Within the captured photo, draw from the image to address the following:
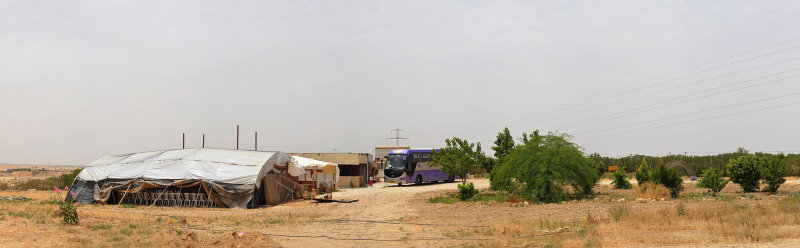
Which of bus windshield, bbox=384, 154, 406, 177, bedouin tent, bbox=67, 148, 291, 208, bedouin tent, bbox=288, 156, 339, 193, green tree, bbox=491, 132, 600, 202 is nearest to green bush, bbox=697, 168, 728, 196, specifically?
green tree, bbox=491, 132, 600, 202

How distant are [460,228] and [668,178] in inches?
488

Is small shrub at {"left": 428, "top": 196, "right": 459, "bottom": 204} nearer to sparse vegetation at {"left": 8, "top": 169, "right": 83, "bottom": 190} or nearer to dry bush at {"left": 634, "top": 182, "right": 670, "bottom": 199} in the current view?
dry bush at {"left": 634, "top": 182, "right": 670, "bottom": 199}

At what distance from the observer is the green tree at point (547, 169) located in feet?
80.9

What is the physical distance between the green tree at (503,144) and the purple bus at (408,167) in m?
11.2

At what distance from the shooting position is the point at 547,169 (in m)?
24.6

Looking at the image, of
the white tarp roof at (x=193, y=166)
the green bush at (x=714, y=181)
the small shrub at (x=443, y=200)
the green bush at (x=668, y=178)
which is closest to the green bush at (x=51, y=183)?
the white tarp roof at (x=193, y=166)

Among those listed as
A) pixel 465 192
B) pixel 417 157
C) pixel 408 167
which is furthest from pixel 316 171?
pixel 417 157

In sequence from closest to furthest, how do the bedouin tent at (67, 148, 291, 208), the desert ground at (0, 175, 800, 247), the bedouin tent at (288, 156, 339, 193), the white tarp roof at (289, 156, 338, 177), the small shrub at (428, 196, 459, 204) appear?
1. the desert ground at (0, 175, 800, 247)
2. the small shrub at (428, 196, 459, 204)
3. the bedouin tent at (67, 148, 291, 208)
4. the white tarp roof at (289, 156, 338, 177)
5. the bedouin tent at (288, 156, 339, 193)

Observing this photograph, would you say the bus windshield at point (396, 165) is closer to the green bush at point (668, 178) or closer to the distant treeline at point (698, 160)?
the distant treeline at point (698, 160)

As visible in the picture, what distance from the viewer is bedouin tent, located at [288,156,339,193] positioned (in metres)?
32.8

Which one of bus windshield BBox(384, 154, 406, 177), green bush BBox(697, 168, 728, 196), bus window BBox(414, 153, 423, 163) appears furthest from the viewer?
bus window BBox(414, 153, 423, 163)

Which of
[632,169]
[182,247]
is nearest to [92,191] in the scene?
[182,247]

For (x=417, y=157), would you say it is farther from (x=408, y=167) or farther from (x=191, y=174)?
(x=191, y=174)

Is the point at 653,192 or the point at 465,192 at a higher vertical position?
the point at 653,192
